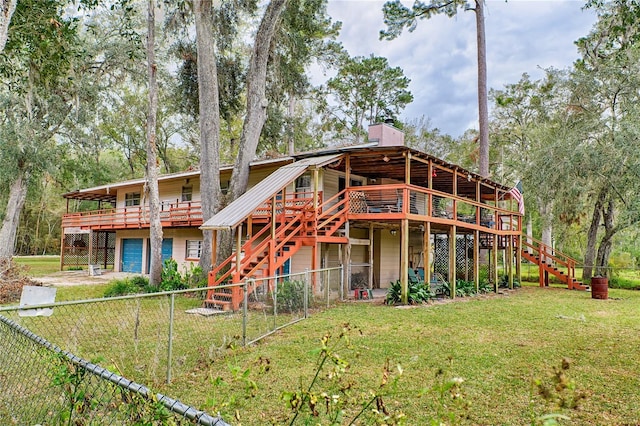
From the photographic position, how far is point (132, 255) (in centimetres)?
2389

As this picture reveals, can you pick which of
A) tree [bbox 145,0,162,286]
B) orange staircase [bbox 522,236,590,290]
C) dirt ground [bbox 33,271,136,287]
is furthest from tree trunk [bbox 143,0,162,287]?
orange staircase [bbox 522,236,590,290]

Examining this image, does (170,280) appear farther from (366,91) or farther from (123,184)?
(366,91)

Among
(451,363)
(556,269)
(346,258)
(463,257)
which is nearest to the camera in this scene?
(451,363)

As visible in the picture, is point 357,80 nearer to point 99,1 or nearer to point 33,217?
point 99,1

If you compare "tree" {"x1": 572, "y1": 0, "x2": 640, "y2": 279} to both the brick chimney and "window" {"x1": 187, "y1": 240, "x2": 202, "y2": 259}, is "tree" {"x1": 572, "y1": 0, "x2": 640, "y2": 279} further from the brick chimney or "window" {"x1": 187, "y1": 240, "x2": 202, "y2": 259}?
"window" {"x1": 187, "y1": 240, "x2": 202, "y2": 259}

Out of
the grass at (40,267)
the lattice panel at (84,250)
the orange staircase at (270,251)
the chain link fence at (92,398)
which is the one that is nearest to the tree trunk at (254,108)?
the orange staircase at (270,251)

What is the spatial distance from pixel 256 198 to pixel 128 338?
4824mm

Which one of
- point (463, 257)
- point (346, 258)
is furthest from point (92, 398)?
point (463, 257)

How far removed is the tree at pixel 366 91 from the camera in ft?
98.9

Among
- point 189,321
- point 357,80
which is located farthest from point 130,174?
point 189,321

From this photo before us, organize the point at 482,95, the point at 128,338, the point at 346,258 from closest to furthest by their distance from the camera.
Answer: the point at 128,338 < the point at 346,258 < the point at 482,95

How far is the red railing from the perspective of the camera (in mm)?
19069

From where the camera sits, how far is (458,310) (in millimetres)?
11430

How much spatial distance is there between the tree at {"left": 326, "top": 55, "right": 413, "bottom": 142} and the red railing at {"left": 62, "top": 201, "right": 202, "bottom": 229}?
1541 cm
